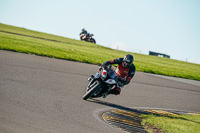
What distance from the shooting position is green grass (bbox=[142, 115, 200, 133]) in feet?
26.4

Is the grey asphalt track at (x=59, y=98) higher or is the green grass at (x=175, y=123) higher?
the grey asphalt track at (x=59, y=98)

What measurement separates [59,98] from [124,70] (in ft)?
7.54

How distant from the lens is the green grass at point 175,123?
26.4ft

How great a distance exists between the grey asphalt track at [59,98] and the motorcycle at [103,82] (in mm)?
361

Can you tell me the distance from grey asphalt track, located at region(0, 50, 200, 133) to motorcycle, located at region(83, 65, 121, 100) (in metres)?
0.36

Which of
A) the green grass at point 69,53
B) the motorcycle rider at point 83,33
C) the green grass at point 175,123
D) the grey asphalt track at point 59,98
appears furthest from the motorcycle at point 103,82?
the motorcycle rider at point 83,33

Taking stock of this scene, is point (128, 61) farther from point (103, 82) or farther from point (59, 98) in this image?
point (59, 98)

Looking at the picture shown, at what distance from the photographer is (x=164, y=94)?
14.4 metres

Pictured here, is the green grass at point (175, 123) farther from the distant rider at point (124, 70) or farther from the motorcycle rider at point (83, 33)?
the motorcycle rider at point (83, 33)

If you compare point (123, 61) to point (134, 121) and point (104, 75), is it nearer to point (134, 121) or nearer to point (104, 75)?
point (104, 75)

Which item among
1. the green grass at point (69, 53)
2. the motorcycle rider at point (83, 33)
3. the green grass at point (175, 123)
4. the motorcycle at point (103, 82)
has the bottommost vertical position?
the green grass at point (175, 123)

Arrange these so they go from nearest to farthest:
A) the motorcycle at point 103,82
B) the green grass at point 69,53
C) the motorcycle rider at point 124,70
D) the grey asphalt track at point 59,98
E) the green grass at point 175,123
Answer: the grey asphalt track at point 59,98 → the green grass at point 175,123 → the motorcycle at point 103,82 → the motorcycle rider at point 124,70 → the green grass at point 69,53

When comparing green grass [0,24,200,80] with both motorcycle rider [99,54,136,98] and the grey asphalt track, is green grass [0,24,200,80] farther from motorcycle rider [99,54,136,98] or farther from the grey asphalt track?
motorcycle rider [99,54,136,98]

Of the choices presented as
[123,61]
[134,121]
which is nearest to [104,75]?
[123,61]
